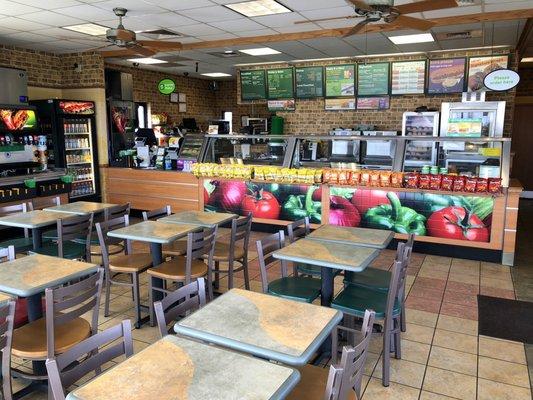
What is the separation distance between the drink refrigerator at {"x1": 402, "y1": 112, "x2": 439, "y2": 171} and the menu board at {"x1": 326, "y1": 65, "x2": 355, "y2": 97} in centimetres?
133

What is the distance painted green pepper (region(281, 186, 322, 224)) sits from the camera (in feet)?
20.1

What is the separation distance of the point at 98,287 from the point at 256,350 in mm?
1339

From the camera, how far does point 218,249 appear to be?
4.43 meters

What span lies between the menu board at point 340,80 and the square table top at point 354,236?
5371mm

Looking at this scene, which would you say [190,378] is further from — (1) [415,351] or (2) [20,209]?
(2) [20,209]

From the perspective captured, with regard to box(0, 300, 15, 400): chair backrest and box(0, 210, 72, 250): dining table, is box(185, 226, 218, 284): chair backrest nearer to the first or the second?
box(0, 300, 15, 400): chair backrest

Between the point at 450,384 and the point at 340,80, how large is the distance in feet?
22.4

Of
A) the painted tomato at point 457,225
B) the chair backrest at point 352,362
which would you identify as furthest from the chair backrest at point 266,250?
the painted tomato at point 457,225

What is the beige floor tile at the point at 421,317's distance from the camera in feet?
12.6

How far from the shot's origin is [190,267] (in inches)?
142

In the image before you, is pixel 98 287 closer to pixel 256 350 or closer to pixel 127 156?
pixel 256 350

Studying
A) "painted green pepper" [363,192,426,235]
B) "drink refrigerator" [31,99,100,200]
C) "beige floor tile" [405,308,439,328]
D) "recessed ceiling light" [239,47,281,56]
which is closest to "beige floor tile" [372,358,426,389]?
"beige floor tile" [405,308,439,328]

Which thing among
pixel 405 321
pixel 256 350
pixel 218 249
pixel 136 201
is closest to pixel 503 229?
pixel 405 321

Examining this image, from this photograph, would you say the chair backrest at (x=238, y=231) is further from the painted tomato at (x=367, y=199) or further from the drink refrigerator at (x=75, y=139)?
the drink refrigerator at (x=75, y=139)
